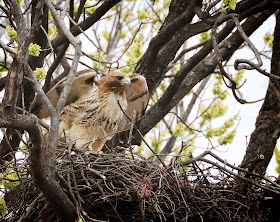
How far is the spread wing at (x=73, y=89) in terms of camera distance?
18.9 feet

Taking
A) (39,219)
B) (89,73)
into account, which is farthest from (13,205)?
(89,73)

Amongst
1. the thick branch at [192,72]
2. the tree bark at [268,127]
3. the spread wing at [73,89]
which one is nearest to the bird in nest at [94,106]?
the spread wing at [73,89]

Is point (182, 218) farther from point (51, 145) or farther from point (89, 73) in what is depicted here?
point (89, 73)

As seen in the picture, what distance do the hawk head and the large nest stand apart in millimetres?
1712

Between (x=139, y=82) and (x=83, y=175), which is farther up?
(x=139, y=82)

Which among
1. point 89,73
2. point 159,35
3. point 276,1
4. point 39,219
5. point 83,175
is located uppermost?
point 276,1

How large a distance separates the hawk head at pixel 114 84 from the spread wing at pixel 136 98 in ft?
0.42

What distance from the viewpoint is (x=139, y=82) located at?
6.01m

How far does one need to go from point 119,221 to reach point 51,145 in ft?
3.54

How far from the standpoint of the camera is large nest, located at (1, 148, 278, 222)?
160 inches

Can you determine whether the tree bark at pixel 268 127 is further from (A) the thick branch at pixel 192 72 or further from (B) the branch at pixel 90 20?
(B) the branch at pixel 90 20

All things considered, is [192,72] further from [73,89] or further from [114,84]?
[73,89]

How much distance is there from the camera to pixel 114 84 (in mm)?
6176

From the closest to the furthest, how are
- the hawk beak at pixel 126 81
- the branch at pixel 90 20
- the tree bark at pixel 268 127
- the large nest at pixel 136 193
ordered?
1. the large nest at pixel 136 193
2. the tree bark at pixel 268 127
3. the branch at pixel 90 20
4. the hawk beak at pixel 126 81
